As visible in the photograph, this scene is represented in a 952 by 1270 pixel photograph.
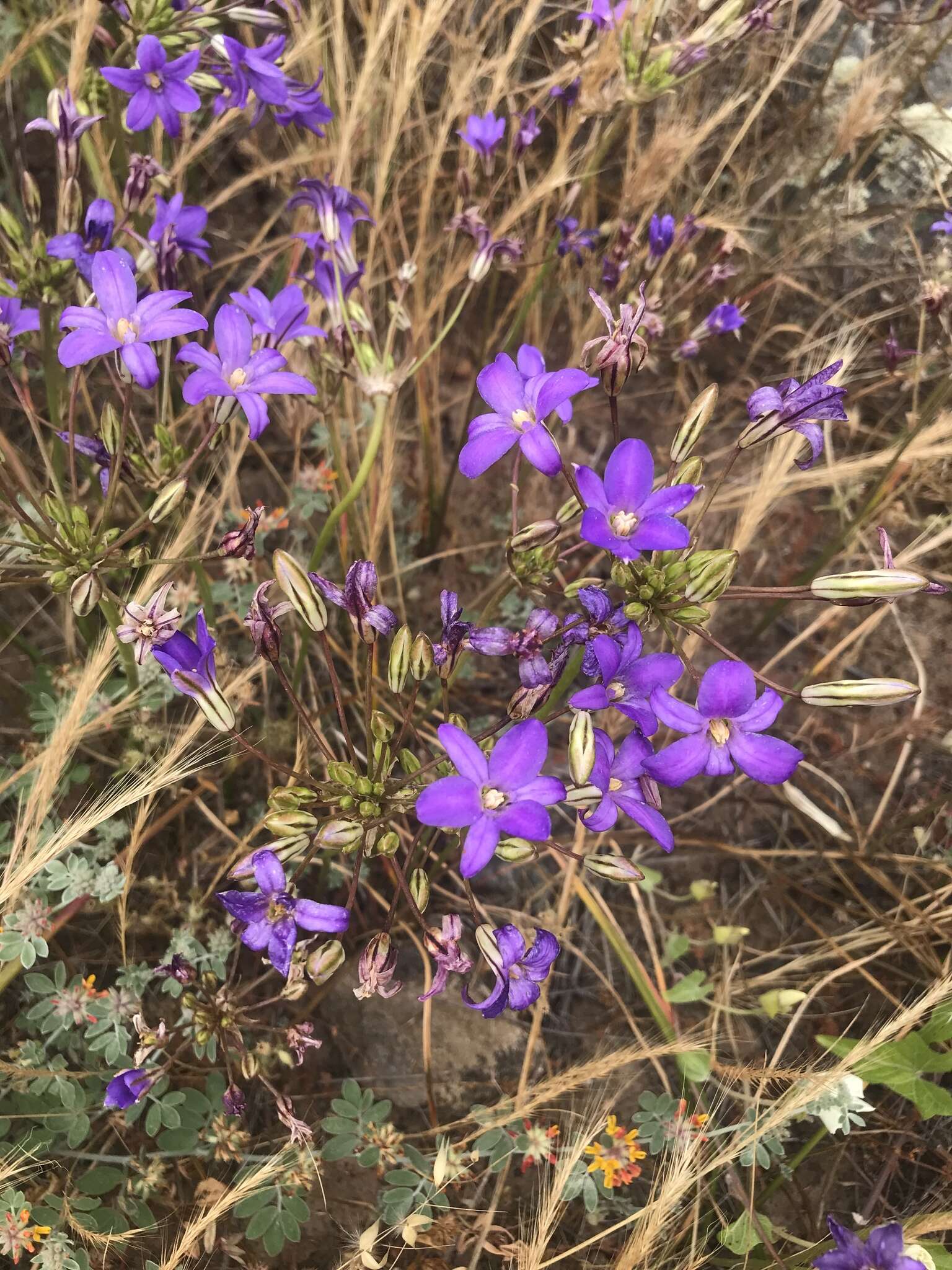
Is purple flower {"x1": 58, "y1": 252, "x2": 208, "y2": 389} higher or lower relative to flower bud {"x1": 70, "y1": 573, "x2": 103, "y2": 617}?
higher

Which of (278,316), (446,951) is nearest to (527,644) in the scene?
(446,951)

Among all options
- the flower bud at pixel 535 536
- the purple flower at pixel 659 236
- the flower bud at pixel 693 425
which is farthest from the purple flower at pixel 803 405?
the purple flower at pixel 659 236

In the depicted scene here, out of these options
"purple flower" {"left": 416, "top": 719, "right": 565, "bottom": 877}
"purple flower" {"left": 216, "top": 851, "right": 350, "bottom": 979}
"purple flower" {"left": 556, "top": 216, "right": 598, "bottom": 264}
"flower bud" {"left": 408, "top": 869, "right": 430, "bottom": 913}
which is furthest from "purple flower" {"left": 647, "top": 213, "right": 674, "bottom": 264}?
"purple flower" {"left": 216, "top": 851, "right": 350, "bottom": 979}

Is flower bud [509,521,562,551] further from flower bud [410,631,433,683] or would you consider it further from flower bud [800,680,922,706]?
flower bud [800,680,922,706]

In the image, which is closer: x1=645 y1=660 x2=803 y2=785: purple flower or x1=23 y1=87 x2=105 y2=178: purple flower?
x1=645 y1=660 x2=803 y2=785: purple flower

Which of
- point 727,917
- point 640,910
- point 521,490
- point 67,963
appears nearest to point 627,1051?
point 640,910

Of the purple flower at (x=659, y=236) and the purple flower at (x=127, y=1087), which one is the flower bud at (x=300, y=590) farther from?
the purple flower at (x=659, y=236)
